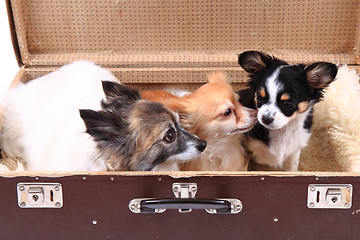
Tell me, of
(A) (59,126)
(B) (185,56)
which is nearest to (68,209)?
(A) (59,126)

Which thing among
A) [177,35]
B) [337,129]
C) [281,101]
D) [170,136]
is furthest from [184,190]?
[177,35]

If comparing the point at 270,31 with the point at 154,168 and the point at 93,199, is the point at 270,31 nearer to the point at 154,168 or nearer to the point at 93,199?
the point at 154,168

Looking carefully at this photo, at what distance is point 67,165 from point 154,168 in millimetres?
397

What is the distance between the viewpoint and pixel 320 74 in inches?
76.9

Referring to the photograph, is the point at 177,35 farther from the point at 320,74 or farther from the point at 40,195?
the point at 40,195

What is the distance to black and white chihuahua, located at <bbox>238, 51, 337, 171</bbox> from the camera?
1.92 m

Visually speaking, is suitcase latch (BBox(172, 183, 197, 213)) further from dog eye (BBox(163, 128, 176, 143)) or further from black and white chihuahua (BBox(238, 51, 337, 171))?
black and white chihuahua (BBox(238, 51, 337, 171))

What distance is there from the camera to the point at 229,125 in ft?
6.63

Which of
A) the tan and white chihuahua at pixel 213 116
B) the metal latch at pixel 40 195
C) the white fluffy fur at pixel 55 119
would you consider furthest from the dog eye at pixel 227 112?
the metal latch at pixel 40 195

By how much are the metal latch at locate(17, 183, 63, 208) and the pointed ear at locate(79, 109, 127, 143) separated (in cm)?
23

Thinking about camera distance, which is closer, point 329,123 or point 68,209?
point 68,209

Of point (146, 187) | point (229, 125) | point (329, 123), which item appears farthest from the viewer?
point (329, 123)

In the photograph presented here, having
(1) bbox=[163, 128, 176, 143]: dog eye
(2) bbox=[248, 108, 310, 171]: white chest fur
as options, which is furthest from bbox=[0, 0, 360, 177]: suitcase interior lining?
(1) bbox=[163, 128, 176, 143]: dog eye

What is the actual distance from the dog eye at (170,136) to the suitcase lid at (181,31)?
0.94 m
